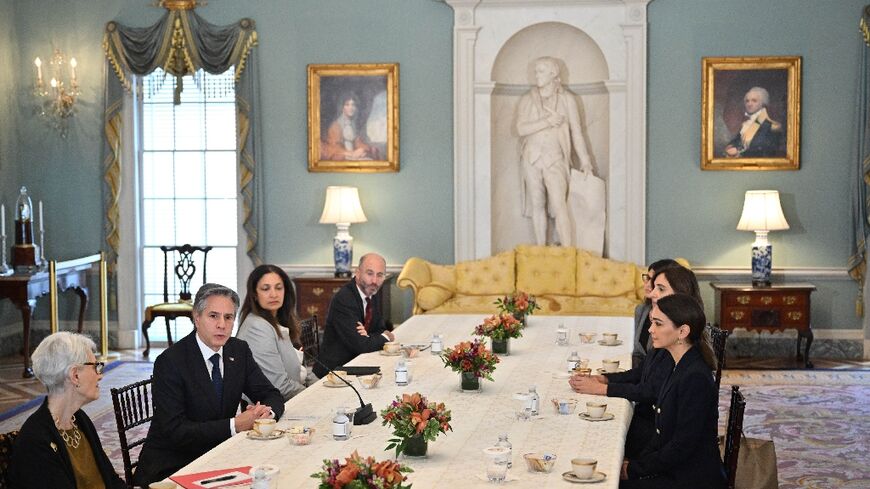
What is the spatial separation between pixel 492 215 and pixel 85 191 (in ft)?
12.8

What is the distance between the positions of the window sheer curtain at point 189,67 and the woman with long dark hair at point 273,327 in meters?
4.91

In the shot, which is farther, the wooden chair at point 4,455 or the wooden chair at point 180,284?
the wooden chair at point 180,284

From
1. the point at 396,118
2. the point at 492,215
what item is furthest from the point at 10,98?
the point at 492,215

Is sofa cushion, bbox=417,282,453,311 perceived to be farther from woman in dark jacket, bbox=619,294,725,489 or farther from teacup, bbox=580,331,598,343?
woman in dark jacket, bbox=619,294,725,489

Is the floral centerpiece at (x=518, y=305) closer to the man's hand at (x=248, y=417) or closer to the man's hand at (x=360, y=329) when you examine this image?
the man's hand at (x=360, y=329)

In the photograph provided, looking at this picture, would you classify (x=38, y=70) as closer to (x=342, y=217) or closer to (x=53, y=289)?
(x=53, y=289)

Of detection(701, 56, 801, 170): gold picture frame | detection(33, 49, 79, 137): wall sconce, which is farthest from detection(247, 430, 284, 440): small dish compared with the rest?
detection(33, 49, 79, 137): wall sconce

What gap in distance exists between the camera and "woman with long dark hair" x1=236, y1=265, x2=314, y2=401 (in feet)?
19.1

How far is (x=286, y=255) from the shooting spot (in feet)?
35.9

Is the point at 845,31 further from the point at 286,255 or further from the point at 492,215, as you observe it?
the point at 286,255

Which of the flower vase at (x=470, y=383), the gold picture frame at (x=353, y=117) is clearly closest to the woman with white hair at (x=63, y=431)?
the flower vase at (x=470, y=383)

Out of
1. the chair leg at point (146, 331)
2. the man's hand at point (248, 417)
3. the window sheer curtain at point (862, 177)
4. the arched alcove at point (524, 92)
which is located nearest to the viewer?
the man's hand at point (248, 417)

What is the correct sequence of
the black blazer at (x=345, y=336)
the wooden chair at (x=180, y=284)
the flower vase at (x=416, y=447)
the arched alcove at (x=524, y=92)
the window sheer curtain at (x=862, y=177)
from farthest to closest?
the arched alcove at (x=524, y=92) → the wooden chair at (x=180, y=284) → the window sheer curtain at (x=862, y=177) → the black blazer at (x=345, y=336) → the flower vase at (x=416, y=447)

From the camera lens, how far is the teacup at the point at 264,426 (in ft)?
14.3
